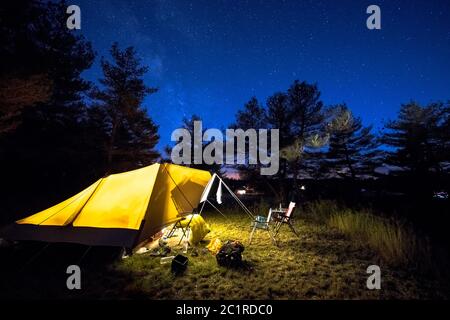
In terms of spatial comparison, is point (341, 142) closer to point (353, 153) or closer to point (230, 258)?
point (353, 153)

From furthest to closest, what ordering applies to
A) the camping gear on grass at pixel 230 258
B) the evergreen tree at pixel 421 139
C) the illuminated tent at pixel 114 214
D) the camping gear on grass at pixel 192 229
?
the evergreen tree at pixel 421 139
the camping gear on grass at pixel 192 229
the camping gear on grass at pixel 230 258
the illuminated tent at pixel 114 214

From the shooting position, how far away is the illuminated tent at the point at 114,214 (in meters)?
3.87

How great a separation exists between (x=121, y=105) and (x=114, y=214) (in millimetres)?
13166

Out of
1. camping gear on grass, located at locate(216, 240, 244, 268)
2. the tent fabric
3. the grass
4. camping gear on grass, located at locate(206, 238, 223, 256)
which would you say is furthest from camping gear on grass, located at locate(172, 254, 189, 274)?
the grass

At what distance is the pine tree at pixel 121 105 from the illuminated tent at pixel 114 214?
1110cm

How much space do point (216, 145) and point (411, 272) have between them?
16.1 metres

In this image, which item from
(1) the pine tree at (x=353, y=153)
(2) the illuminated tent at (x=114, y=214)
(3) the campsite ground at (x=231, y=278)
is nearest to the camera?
(3) the campsite ground at (x=231, y=278)

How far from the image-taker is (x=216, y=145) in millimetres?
19219

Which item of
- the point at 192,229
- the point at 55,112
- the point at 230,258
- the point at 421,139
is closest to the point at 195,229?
the point at 192,229

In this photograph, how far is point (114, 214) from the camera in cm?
408

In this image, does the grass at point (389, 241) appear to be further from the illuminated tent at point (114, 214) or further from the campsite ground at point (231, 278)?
the illuminated tent at point (114, 214)

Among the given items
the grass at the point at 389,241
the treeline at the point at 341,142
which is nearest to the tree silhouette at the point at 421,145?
the treeline at the point at 341,142
